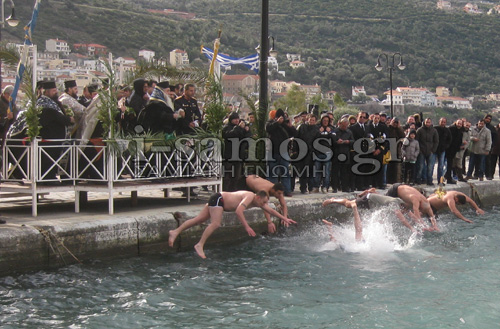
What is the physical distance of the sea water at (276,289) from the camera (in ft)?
25.8

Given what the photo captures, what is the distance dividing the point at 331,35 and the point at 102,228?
10942 cm

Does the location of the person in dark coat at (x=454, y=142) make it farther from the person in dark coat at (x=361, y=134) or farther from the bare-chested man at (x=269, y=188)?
the bare-chested man at (x=269, y=188)

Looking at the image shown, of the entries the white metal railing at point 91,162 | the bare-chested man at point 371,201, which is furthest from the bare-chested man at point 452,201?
the white metal railing at point 91,162

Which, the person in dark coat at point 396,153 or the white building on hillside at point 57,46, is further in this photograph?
the white building on hillside at point 57,46

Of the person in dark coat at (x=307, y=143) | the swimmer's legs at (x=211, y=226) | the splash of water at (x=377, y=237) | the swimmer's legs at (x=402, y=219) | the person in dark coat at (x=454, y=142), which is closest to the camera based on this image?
the swimmer's legs at (x=211, y=226)

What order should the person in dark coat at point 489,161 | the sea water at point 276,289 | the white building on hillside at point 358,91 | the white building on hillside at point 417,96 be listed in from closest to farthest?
the sea water at point 276,289, the person in dark coat at point 489,161, the white building on hillside at point 417,96, the white building on hillside at point 358,91

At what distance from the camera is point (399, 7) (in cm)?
12119

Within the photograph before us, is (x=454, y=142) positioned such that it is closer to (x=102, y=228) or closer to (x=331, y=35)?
(x=102, y=228)

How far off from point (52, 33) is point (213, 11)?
150 feet

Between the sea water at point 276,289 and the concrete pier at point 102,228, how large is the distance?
0.20 m

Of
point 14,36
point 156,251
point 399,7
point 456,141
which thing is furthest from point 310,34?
point 156,251

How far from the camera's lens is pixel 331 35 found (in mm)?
115250

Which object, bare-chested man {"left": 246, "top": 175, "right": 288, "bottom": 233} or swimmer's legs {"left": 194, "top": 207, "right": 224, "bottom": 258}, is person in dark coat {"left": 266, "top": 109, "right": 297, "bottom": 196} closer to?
bare-chested man {"left": 246, "top": 175, "right": 288, "bottom": 233}

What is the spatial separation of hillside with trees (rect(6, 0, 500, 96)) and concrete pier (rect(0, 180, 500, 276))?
77.2 metres
